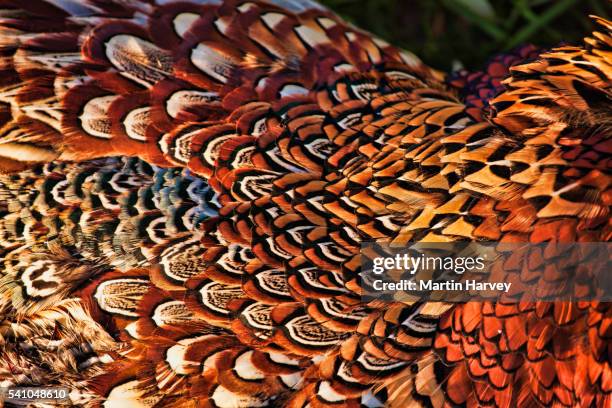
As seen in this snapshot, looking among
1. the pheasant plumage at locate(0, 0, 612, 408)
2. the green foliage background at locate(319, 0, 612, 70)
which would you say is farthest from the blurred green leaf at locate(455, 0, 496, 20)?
the pheasant plumage at locate(0, 0, 612, 408)

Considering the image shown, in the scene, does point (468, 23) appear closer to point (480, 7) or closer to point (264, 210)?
point (480, 7)

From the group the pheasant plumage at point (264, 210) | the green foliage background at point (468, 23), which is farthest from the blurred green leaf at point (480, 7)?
the pheasant plumage at point (264, 210)

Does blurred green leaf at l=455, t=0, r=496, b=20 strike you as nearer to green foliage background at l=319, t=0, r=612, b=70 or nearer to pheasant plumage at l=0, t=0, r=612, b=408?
green foliage background at l=319, t=0, r=612, b=70

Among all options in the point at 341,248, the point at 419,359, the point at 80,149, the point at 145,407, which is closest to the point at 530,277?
the point at 419,359

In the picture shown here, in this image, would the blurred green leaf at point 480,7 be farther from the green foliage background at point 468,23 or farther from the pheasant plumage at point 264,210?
the pheasant plumage at point 264,210

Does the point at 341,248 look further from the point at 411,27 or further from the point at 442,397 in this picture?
the point at 411,27

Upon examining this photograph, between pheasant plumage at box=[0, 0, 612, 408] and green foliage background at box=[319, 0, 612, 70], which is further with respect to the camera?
green foliage background at box=[319, 0, 612, 70]
